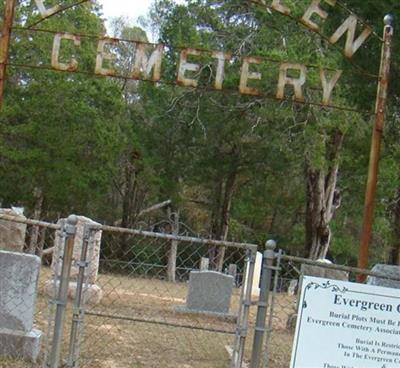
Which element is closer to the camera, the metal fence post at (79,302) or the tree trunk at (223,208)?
the metal fence post at (79,302)

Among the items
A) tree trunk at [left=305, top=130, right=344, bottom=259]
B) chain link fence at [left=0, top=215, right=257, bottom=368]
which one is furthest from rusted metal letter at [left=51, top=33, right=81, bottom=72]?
tree trunk at [left=305, top=130, right=344, bottom=259]

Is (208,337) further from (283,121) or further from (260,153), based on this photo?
(260,153)

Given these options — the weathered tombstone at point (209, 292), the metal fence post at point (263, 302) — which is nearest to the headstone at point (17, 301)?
the metal fence post at point (263, 302)

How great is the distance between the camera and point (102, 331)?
9.66 meters

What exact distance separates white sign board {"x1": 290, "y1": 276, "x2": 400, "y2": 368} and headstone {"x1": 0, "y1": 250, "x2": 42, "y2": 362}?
11.5 ft

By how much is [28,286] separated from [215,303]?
646cm

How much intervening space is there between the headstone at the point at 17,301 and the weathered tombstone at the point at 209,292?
596cm

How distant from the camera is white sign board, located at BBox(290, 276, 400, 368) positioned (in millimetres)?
4340

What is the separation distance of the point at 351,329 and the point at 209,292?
880cm

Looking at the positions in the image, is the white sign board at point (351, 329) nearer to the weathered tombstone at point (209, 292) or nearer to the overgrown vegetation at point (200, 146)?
the weathered tombstone at point (209, 292)

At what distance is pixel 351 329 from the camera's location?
4.34 m

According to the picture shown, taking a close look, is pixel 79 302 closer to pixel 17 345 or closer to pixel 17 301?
pixel 17 301

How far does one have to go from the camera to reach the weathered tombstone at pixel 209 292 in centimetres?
1290

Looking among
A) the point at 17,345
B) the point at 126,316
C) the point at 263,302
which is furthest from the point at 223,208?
the point at 263,302
